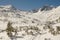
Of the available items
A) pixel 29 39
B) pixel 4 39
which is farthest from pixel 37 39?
pixel 4 39

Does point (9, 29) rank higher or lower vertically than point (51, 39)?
higher

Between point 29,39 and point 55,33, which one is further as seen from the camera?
point 55,33

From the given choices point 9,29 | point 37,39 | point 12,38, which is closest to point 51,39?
point 37,39

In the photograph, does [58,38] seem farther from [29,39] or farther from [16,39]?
[16,39]

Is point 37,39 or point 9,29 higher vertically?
point 9,29

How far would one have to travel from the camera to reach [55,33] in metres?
14.2

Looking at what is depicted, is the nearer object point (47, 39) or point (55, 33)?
point (47, 39)

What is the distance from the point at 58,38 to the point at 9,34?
4161 mm

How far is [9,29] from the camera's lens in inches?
588

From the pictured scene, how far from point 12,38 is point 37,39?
2017 millimetres

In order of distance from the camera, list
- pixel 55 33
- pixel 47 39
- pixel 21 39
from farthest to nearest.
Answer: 1. pixel 55 33
2. pixel 21 39
3. pixel 47 39

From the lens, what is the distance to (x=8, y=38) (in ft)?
42.1

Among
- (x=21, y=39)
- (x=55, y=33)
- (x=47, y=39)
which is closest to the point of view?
(x=47, y=39)

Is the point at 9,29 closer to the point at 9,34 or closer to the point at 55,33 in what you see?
the point at 9,34
